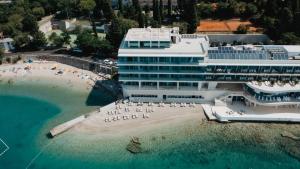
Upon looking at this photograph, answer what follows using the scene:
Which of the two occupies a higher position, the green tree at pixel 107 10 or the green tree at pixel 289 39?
the green tree at pixel 107 10

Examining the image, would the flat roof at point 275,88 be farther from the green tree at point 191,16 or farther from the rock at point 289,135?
the green tree at point 191,16

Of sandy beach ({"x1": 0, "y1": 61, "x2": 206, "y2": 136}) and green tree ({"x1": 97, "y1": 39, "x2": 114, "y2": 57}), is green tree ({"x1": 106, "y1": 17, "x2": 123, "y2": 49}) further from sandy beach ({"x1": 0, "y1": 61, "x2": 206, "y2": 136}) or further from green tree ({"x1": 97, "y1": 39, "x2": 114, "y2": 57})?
sandy beach ({"x1": 0, "y1": 61, "x2": 206, "y2": 136})

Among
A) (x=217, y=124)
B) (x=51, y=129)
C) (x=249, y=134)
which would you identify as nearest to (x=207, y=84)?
(x=217, y=124)

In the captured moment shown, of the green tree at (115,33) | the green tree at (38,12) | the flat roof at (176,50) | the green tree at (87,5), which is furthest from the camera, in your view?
the green tree at (38,12)

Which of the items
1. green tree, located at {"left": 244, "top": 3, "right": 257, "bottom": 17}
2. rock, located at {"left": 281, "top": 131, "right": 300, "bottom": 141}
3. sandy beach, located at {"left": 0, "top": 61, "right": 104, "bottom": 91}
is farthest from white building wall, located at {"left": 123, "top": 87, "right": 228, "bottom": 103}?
green tree, located at {"left": 244, "top": 3, "right": 257, "bottom": 17}

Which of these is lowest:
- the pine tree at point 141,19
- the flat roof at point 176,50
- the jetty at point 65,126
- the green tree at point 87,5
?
the jetty at point 65,126

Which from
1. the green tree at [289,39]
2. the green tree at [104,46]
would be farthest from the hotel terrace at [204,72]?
the green tree at [104,46]

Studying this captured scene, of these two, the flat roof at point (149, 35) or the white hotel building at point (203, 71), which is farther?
the flat roof at point (149, 35)

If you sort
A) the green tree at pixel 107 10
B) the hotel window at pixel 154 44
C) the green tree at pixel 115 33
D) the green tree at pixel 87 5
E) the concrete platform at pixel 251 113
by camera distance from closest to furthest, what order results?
the concrete platform at pixel 251 113 < the hotel window at pixel 154 44 < the green tree at pixel 115 33 < the green tree at pixel 107 10 < the green tree at pixel 87 5
